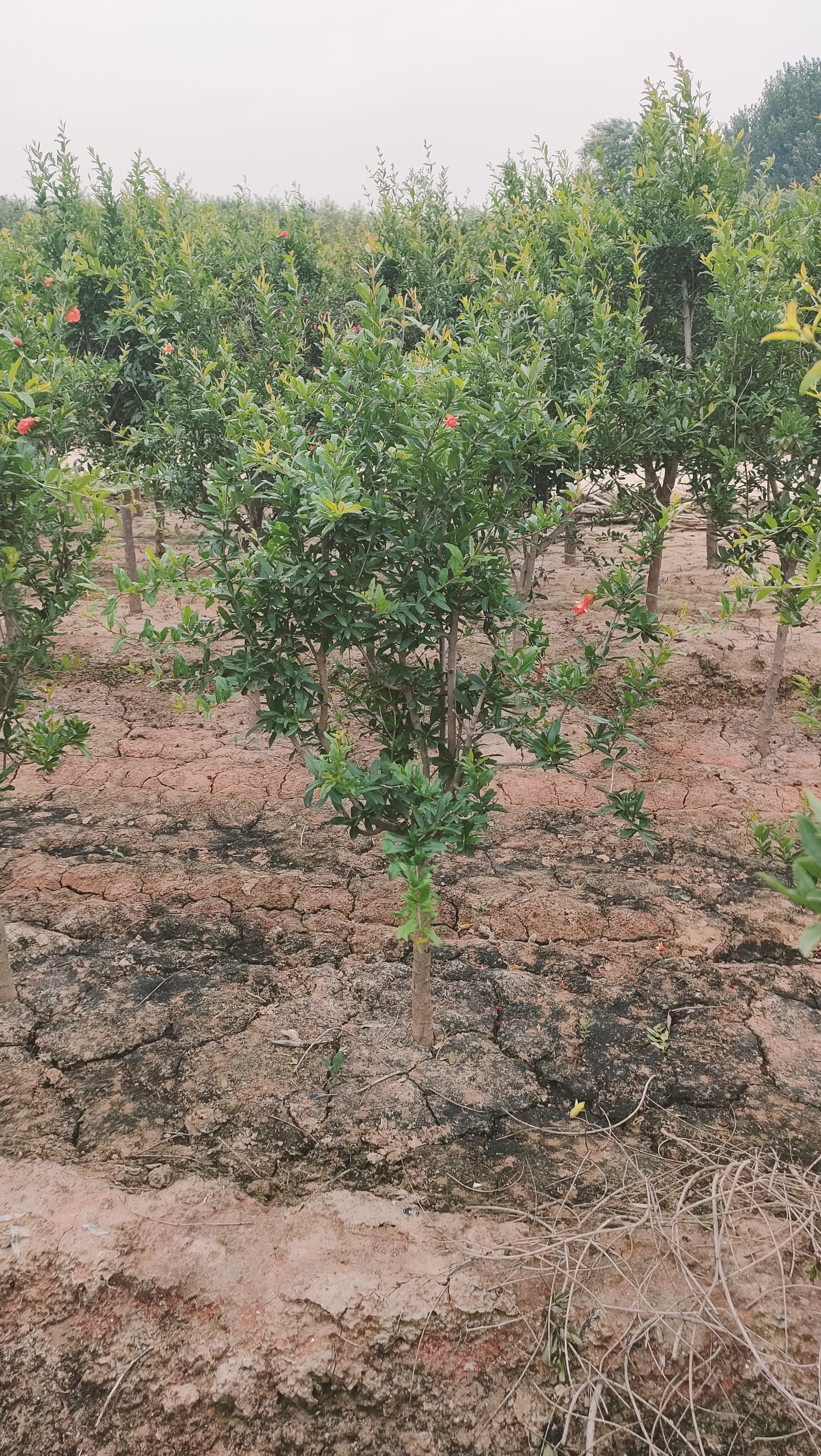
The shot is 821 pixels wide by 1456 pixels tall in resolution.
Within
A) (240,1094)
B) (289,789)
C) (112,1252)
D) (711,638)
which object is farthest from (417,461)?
(711,638)

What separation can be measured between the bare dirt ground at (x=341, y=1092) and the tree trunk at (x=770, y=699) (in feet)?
0.69

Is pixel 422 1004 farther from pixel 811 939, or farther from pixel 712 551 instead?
pixel 712 551

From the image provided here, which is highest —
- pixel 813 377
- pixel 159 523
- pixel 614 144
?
pixel 614 144

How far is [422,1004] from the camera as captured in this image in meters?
3.52

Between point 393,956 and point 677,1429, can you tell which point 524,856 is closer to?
point 393,956

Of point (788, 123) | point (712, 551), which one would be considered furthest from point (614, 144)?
point (712, 551)

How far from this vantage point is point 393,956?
4.20 meters

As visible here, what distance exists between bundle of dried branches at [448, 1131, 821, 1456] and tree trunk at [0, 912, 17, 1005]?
7.85ft

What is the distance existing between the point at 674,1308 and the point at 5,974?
3.07 metres

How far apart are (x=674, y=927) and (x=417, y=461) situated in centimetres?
296

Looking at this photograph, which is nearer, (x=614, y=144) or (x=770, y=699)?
(x=770, y=699)

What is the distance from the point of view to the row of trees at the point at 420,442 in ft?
9.13

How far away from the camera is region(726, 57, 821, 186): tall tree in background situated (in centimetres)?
3488

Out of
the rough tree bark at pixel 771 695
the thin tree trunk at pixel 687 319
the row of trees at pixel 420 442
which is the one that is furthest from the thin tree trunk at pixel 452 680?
the thin tree trunk at pixel 687 319
